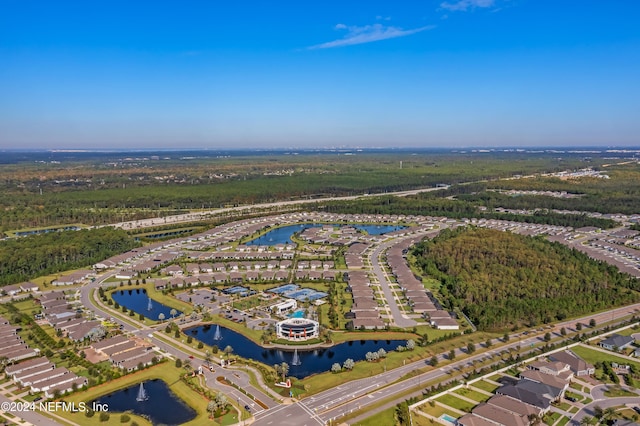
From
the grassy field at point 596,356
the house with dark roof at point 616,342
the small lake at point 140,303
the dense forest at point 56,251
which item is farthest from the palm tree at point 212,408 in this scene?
the dense forest at point 56,251

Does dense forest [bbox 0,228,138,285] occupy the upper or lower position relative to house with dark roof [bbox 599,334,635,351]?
upper

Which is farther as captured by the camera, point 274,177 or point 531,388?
point 274,177

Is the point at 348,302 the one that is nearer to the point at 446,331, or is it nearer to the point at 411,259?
the point at 446,331

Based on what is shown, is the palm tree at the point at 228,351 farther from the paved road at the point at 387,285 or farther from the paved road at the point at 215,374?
the paved road at the point at 387,285

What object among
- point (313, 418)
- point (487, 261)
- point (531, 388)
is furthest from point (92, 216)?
point (531, 388)

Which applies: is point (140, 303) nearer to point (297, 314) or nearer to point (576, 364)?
point (297, 314)

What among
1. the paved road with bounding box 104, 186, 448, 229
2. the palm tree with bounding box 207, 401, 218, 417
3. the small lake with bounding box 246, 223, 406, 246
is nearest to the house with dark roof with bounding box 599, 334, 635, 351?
the palm tree with bounding box 207, 401, 218, 417

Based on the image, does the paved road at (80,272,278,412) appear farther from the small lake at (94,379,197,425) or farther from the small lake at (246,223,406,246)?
the small lake at (246,223,406,246)

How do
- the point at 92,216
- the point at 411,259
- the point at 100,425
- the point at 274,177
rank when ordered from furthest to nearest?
1. the point at 274,177
2. the point at 92,216
3. the point at 411,259
4. the point at 100,425
